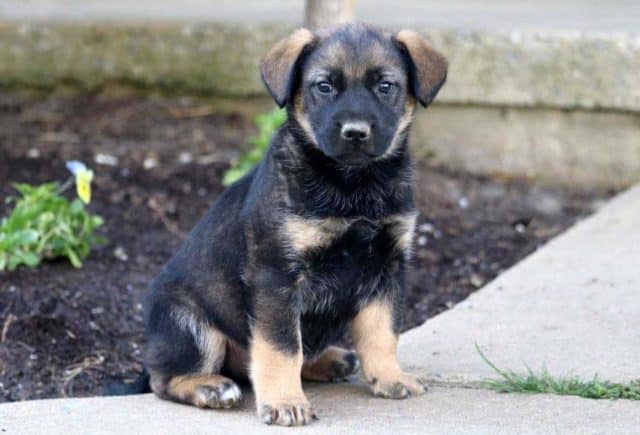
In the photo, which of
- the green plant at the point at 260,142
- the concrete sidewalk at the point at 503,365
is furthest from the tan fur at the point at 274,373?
the green plant at the point at 260,142

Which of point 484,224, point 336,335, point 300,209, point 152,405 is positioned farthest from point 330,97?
point 484,224

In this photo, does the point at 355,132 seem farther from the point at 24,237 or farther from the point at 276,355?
the point at 24,237

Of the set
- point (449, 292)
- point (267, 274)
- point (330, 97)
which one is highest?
point (330, 97)

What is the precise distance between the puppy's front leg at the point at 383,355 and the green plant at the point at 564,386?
30 centimetres

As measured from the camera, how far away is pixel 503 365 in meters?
4.61

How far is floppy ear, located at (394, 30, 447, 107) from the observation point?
168 inches

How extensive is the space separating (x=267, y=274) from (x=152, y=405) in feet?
2.17

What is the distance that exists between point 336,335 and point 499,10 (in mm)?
5315

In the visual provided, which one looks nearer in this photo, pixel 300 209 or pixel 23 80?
pixel 300 209

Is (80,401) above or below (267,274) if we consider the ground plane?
below

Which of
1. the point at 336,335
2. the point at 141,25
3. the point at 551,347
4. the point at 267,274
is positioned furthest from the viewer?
the point at 141,25

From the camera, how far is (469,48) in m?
7.58

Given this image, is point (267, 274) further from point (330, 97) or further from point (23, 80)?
point (23, 80)

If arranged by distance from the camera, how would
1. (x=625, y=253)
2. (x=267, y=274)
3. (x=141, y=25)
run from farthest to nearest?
(x=141, y=25) → (x=625, y=253) → (x=267, y=274)
